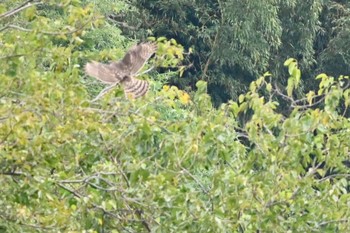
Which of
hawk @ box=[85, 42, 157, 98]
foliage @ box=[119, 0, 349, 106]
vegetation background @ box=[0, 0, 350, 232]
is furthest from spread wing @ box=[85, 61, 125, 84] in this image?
foliage @ box=[119, 0, 349, 106]

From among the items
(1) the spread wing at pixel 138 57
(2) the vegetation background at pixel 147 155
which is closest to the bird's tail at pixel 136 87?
(1) the spread wing at pixel 138 57

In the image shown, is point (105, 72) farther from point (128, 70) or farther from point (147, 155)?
point (147, 155)

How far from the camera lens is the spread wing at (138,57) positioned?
20.4ft

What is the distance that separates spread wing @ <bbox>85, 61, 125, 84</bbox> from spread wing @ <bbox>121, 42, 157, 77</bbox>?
0.06 meters

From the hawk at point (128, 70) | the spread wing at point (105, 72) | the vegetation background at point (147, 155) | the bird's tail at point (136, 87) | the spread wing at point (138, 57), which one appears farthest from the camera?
the spread wing at point (138, 57)

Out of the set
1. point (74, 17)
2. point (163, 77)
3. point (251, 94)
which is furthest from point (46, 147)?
point (163, 77)

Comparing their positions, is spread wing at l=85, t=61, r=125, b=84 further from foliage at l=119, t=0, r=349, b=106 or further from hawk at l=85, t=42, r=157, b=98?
foliage at l=119, t=0, r=349, b=106

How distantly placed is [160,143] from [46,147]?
0.48 metres

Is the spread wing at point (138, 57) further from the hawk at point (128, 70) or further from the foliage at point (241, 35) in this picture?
the foliage at point (241, 35)

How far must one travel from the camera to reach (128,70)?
630 centimetres

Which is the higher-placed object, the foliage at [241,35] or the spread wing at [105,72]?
the spread wing at [105,72]

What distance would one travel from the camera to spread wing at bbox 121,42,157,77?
623 centimetres

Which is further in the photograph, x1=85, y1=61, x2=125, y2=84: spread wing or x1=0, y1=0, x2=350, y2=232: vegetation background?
x1=85, y1=61, x2=125, y2=84: spread wing

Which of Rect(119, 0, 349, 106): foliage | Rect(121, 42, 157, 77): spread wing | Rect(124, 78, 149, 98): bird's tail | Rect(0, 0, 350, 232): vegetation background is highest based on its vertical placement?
Rect(0, 0, 350, 232): vegetation background
